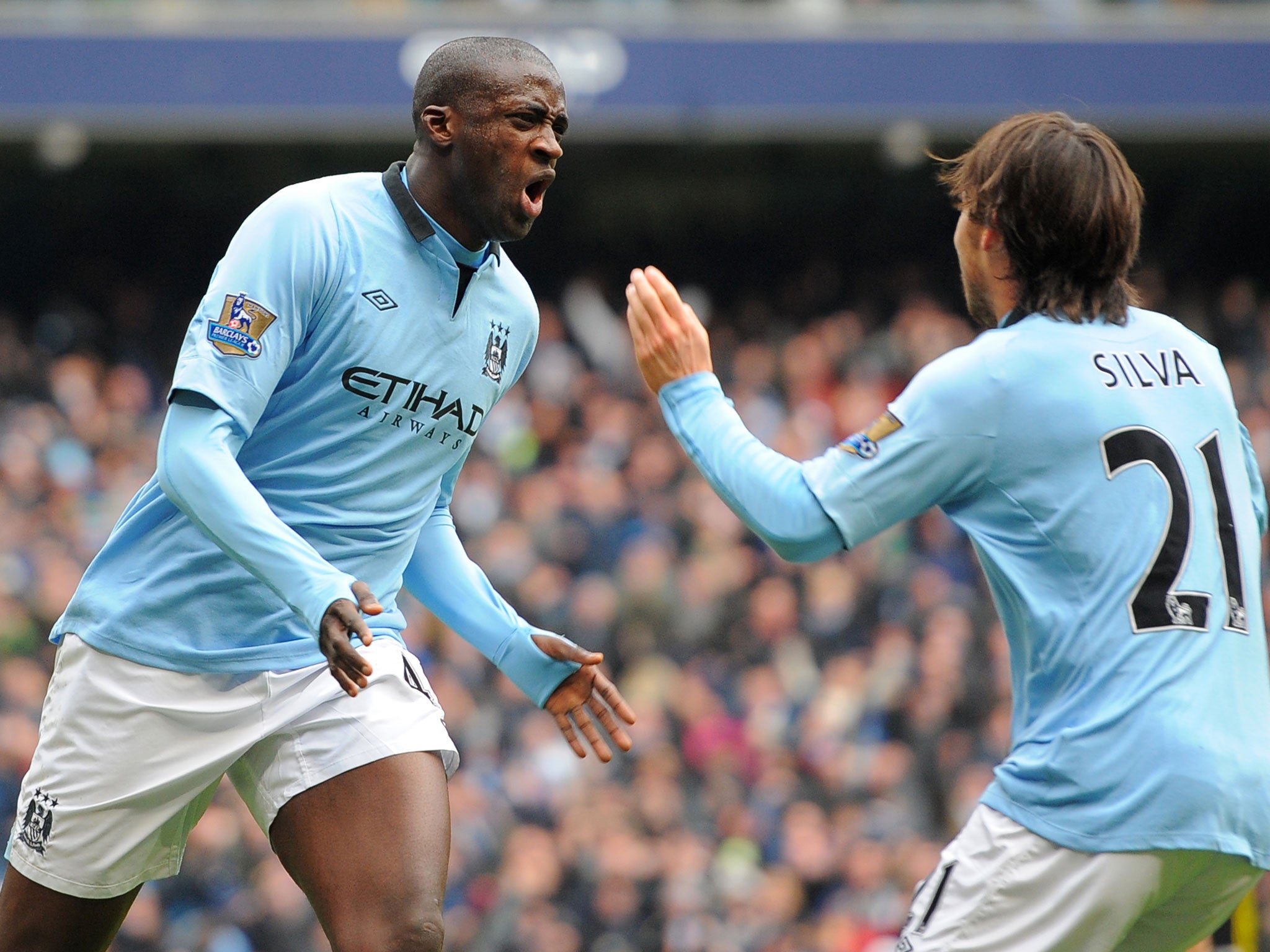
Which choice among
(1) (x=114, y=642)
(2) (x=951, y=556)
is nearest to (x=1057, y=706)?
(1) (x=114, y=642)

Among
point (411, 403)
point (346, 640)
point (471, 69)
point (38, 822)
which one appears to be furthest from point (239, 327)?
point (38, 822)

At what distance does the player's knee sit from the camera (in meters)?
3.36

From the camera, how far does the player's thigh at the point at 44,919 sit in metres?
3.62

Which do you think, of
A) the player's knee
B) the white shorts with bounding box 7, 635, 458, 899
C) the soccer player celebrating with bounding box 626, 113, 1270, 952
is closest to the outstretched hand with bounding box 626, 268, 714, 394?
the soccer player celebrating with bounding box 626, 113, 1270, 952

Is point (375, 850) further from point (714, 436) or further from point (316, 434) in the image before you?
point (714, 436)

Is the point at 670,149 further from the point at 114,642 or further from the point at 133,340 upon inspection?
the point at 114,642

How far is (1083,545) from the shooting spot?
9.79 ft

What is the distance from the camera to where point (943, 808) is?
33.1 feet

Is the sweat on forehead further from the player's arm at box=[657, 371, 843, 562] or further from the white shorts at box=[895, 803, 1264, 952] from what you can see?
the white shorts at box=[895, 803, 1264, 952]

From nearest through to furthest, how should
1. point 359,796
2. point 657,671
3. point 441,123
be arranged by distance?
point 359,796
point 441,123
point 657,671

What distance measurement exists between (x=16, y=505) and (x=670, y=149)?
7760 millimetres

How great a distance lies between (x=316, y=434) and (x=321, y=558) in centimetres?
42

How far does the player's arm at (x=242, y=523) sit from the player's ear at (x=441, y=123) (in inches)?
33.7

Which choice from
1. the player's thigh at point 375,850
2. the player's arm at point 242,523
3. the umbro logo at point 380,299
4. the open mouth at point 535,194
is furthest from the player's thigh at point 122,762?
the open mouth at point 535,194
